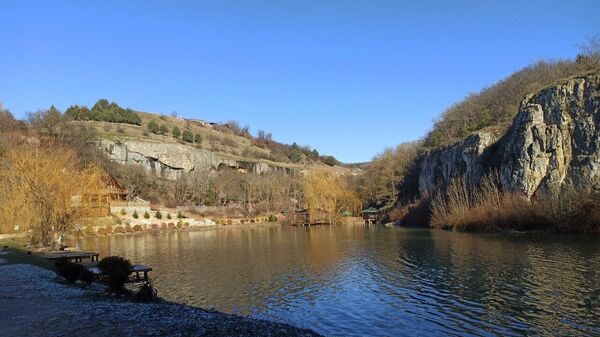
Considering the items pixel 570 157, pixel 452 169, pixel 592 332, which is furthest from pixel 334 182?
pixel 592 332

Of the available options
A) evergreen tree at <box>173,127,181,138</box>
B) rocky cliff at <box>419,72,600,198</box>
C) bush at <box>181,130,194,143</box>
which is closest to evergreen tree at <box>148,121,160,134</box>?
evergreen tree at <box>173,127,181,138</box>

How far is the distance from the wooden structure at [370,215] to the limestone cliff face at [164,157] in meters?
56.7

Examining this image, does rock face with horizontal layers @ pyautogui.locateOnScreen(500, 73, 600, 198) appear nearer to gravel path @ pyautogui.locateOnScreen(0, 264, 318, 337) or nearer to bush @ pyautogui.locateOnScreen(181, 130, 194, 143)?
gravel path @ pyautogui.locateOnScreen(0, 264, 318, 337)

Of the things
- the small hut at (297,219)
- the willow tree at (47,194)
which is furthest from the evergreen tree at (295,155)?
the willow tree at (47,194)

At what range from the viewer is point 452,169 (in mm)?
65938

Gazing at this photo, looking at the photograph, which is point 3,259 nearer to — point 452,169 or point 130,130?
point 452,169

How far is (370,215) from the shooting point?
8981cm

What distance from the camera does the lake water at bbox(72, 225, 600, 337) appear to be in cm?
1405

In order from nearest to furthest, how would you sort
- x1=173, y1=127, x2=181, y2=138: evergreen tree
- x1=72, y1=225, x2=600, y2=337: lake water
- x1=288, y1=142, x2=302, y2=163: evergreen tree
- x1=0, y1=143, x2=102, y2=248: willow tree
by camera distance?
x1=72, y1=225, x2=600, y2=337: lake water
x1=0, y1=143, x2=102, y2=248: willow tree
x1=173, y1=127, x2=181, y2=138: evergreen tree
x1=288, y1=142, x2=302, y2=163: evergreen tree

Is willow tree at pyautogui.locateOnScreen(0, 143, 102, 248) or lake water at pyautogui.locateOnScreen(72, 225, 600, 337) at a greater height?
willow tree at pyautogui.locateOnScreen(0, 143, 102, 248)

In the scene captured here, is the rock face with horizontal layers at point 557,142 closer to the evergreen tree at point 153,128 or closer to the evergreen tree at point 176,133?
the evergreen tree at point 176,133

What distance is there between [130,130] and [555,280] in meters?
139

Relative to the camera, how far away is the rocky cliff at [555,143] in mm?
42844

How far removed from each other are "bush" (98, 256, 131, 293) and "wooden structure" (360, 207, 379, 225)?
230 feet
